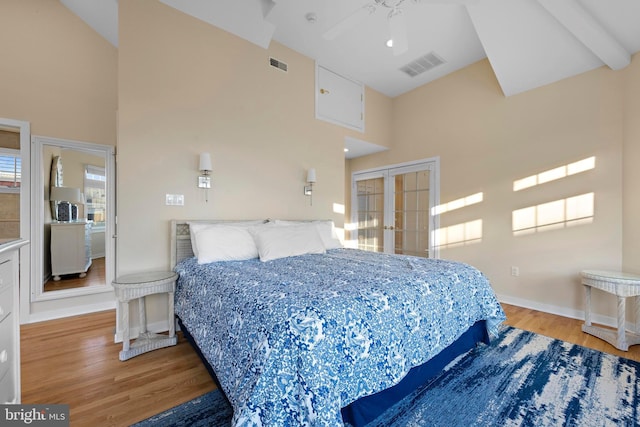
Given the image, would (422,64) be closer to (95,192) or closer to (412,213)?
(412,213)

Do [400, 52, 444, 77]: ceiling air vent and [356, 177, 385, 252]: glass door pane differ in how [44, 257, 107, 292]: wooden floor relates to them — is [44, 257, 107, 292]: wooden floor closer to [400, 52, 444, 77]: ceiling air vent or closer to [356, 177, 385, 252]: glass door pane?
[356, 177, 385, 252]: glass door pane

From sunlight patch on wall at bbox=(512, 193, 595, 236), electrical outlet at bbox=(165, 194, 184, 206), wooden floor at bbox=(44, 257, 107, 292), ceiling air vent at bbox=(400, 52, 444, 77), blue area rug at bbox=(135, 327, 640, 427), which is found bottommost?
blue area rug at bbox=(135, 327, 640, 427)

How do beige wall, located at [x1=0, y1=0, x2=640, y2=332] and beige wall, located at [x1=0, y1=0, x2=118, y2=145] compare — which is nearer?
beige wall, located at [x1=0, y1=0, x2=640, y2=332]

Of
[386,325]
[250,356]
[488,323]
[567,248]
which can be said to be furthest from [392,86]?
[250,356]

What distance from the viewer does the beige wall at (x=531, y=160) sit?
2848 mm

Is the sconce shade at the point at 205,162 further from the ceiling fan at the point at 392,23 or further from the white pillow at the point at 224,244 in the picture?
the ceiling fan at the point at 392,23

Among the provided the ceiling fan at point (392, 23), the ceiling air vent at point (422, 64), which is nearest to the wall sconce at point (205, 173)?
the ceiling fan at point (392, 23)

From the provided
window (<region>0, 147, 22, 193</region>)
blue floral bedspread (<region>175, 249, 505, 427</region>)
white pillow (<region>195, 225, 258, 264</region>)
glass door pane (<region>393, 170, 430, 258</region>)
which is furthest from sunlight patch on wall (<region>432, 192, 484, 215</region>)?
window (<region>0, 147, 22, 193</region>)

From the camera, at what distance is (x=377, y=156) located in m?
5.23

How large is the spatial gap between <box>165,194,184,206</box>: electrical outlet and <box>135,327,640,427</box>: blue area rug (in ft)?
6.04

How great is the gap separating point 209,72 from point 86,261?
9.51 ft

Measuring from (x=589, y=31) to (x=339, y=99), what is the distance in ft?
9.34

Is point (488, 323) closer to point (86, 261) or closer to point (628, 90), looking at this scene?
point (628, 90)

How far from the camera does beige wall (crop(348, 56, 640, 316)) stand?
2848 mm
